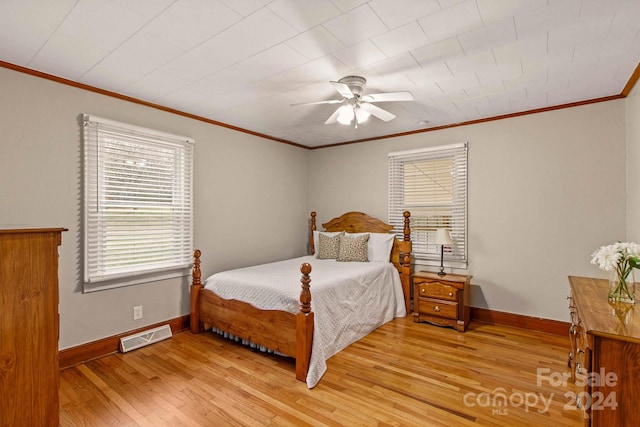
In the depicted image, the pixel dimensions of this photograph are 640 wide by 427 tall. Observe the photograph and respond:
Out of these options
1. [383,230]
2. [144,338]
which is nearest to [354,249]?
[383,230]

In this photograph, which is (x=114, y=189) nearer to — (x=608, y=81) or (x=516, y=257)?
(x=516, y=257)

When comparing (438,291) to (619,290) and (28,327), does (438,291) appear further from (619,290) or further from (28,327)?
(28,327)

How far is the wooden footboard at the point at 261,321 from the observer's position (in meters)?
2.51

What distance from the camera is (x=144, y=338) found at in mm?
3086

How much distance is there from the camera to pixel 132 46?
2.10 metres

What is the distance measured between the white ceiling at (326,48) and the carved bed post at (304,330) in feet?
5.14

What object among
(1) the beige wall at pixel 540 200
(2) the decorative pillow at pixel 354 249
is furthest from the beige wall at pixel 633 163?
(2) the decorative pillow at pixel 354 249

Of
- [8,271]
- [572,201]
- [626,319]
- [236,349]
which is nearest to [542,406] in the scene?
[626,319]

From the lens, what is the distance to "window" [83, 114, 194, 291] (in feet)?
9.15

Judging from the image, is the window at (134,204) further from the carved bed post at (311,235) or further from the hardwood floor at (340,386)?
the carved bed post at (311,235)

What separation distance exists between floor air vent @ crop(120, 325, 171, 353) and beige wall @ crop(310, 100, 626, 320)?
3.46 metres

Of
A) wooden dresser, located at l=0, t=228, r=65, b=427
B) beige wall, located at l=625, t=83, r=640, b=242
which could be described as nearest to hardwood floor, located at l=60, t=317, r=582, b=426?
wooden dresser, located at l=0, t=228, r=65, b=427

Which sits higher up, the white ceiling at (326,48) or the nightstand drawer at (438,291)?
the white ceiling at (326,48)

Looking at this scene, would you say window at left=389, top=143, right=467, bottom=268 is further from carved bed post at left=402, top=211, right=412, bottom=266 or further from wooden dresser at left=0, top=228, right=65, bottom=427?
wooden dresser at left=0, top=228, right=65, bottom=427
